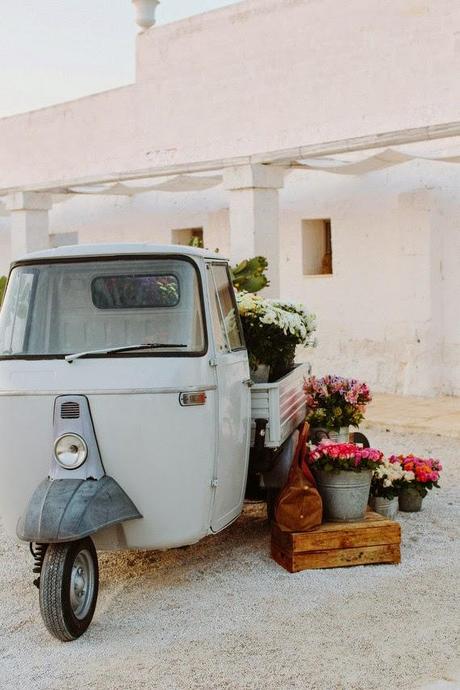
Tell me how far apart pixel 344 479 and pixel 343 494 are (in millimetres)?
86

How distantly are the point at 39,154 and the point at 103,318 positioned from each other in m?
12.1

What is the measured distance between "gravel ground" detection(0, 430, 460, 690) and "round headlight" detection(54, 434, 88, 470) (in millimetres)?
792

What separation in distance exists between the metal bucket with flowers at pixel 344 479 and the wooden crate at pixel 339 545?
3.6 inches

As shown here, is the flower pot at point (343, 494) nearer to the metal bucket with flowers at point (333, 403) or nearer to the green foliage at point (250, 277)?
the metal bucket with flowers at point (333, 403)

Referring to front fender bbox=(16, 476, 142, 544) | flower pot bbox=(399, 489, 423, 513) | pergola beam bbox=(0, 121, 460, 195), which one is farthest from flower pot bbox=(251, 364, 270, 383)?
pergola beam bbox=(0, 121, 460, 195)

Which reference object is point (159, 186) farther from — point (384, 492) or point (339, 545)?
point (339, 545)

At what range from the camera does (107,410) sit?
4.66 m

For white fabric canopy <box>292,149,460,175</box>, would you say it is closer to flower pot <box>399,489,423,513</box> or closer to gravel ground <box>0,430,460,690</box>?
flower pot <box>399,489,423,513</box>

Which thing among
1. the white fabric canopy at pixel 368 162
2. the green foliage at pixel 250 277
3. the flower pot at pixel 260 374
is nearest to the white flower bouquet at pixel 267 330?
the flower pot at pixel 260 374

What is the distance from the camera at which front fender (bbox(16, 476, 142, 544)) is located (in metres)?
4.32

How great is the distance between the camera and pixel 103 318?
5043mm

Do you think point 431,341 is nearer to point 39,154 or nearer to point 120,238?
point 120,238

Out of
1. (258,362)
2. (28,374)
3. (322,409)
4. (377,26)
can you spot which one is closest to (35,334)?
(28,374)

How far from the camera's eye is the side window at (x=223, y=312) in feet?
16.7
